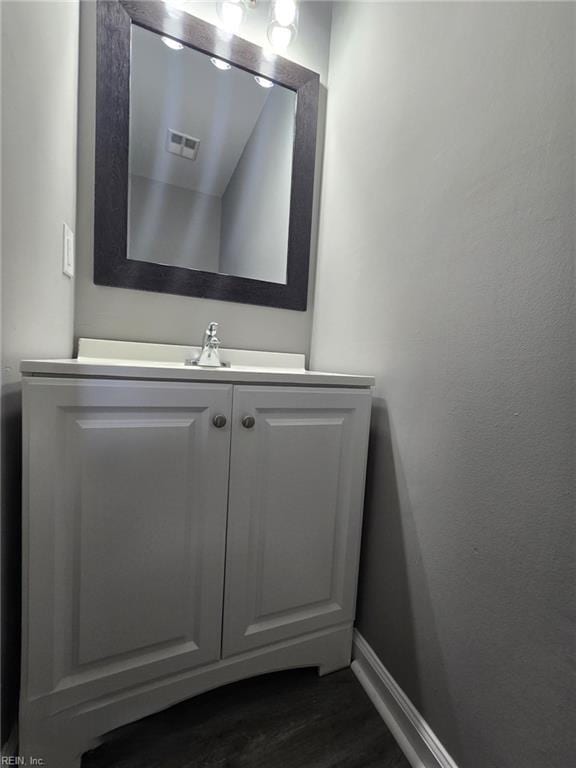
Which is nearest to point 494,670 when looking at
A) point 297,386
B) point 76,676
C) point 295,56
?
point 297,386

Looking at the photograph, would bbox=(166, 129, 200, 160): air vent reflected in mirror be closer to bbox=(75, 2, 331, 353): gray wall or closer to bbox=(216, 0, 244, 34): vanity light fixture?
bbox=(75, 2, 331, 353): gray wall

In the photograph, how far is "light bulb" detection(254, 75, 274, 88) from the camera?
114cm

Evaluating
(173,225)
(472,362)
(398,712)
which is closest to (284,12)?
(173,225)

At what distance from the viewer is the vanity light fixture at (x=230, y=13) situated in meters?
1.04

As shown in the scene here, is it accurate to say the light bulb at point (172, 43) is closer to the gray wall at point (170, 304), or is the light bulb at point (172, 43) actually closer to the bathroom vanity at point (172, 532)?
the gray wall at point (170, 304)

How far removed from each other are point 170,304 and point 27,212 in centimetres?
47

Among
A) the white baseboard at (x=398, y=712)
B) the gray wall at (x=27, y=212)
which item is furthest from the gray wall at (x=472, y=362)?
the gray wall at (x=27, y=212)

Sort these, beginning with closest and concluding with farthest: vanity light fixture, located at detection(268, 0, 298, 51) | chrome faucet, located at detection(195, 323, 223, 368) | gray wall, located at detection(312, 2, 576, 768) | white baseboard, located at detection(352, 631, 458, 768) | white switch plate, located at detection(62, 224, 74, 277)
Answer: gray wall, located at detection(312, 2, 576, 768)
white baseboard, located at detection(352, 631, 458, 768)
white switch plate, located at detection(62, 224, 74, 277)
chrome faucet, located at detection(195, 323, 223, 368)
vanity light fixture, located at detection(268, 0, 298, 51)

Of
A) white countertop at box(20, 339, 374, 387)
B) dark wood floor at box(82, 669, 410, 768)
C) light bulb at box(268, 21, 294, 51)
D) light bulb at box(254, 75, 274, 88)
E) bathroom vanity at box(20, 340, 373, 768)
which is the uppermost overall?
light bulb at box(268, 21, 294, 51)

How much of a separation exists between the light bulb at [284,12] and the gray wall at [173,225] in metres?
0.58

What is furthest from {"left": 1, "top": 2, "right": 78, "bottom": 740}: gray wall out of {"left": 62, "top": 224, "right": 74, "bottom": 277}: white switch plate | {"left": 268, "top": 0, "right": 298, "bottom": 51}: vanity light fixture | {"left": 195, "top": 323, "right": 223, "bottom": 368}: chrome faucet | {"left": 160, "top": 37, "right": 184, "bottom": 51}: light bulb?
{"left": 268, "top": 0, "right": 298, "bottom": 51}: vanity light fixture

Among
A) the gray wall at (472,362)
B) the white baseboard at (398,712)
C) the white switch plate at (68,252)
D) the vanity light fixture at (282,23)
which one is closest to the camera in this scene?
the gray wall at (472,362)

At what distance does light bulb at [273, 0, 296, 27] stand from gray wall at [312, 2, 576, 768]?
0.25m

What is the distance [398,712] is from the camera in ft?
2.64
